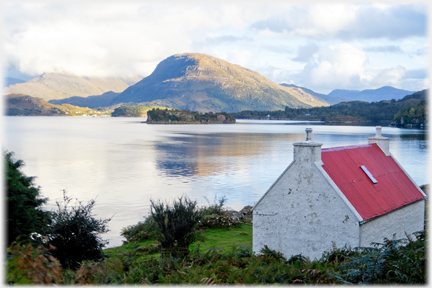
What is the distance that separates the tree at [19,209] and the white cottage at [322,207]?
33.0 ft

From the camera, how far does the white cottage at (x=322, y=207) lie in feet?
49.0

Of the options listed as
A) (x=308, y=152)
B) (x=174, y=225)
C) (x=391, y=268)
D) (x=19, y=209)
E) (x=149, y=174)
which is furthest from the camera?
(x=149, y=174)

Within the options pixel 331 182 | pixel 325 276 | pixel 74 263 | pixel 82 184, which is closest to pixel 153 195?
pixel 82 184

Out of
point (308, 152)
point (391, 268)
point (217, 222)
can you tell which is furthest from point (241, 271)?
point (217, 222)

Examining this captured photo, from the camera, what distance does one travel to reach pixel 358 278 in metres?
9.70

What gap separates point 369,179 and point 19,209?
51.2 ft

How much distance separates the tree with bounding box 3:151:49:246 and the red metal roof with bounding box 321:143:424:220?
41.8 feet

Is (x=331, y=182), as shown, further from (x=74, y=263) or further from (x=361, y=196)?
(x=74, y=263)

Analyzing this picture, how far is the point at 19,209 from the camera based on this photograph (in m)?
19.0

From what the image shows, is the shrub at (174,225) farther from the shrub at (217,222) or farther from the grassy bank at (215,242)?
the shrub at (217,222)

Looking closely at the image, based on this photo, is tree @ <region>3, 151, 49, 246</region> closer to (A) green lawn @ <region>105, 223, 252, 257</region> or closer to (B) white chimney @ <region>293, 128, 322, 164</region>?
(A) green lawn @ <region>105, 223, 252, 257</region>

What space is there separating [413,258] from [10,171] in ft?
57.0

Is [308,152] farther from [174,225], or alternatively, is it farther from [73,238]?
[73,238]

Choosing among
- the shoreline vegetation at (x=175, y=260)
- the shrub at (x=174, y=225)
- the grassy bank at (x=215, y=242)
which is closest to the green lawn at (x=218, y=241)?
the grassy bank at (x=215, y=242)
